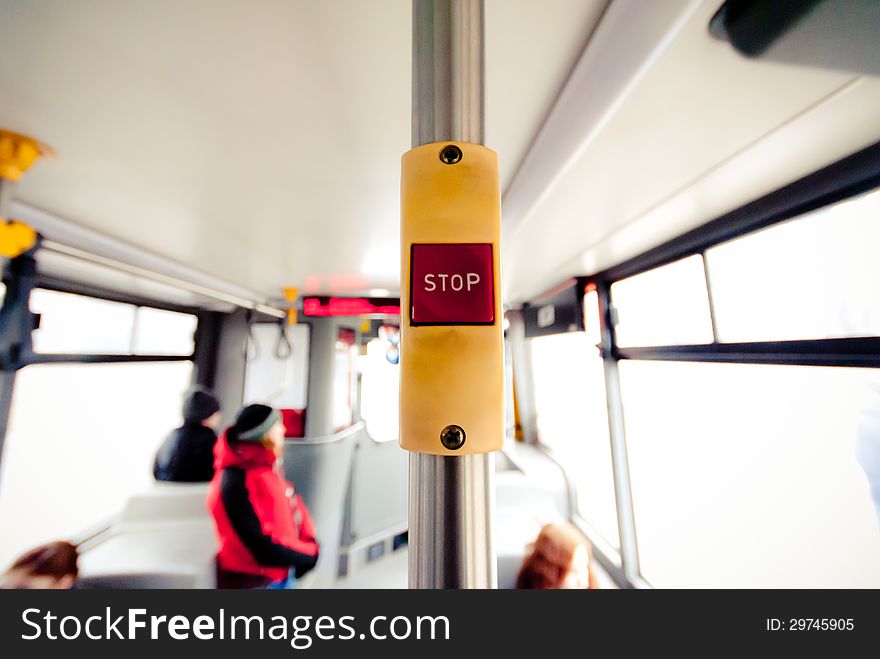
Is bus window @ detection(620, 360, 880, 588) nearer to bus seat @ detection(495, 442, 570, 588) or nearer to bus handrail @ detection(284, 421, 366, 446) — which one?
bus seat @ detection(495, 442, 570, 588)

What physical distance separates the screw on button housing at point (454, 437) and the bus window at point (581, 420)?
2.25 meters

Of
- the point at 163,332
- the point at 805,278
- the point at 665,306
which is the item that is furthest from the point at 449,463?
the point at 163,332

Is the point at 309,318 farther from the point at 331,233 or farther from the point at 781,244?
the point at 781,244

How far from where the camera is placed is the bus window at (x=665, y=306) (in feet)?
4.85

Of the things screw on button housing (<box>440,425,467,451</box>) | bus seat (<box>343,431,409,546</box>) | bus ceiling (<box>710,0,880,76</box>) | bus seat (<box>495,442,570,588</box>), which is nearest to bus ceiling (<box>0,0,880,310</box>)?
bus ceiling (<box>710,0,880,76</box>)

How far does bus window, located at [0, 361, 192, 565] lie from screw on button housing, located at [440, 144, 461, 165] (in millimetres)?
2563

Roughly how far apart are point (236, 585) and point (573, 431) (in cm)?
249

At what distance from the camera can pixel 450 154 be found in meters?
0.28

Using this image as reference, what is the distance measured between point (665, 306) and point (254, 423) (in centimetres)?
226

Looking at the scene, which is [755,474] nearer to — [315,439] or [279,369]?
[315,439]

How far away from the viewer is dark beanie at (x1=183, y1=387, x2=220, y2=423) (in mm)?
2652

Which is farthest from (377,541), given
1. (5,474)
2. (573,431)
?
(5,474)

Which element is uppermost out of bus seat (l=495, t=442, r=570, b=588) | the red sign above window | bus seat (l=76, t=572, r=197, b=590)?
the red sign above window

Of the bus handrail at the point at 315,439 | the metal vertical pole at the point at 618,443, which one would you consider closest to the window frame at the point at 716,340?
the metal vertical pole at the point at 618,443
